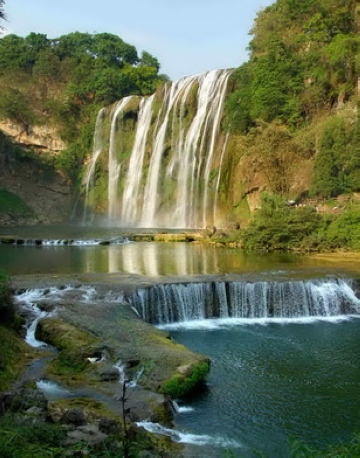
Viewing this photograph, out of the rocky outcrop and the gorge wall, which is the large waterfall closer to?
the gorge wall

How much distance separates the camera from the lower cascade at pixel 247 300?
16.2 m

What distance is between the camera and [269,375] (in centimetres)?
1136

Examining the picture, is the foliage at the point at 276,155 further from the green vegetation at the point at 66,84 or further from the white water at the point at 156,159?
the green vegetation at the point at 66,84

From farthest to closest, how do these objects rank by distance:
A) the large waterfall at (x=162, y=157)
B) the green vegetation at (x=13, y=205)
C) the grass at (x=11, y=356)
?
the green vegetation at (x=13, y=205)
the large waterfall at (x=162, y=157)
the grass at (x=11, y=356)

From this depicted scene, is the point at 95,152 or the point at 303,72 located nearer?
the point at 303,72

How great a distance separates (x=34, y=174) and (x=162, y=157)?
16709 millimetres

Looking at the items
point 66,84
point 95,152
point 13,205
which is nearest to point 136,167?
point 95,152

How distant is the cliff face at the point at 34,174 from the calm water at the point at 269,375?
3301cm

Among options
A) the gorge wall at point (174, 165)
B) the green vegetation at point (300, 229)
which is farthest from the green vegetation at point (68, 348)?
the gorge wall at point (174, 165)

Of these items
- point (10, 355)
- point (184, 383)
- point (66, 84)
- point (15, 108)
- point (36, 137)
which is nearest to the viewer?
point (184, 383)

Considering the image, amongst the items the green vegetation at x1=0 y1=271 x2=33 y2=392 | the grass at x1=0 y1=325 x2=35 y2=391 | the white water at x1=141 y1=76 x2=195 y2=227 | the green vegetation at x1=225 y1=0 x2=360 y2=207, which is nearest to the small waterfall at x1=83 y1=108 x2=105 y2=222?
the white water at x1=141 y1=76 x2=195 y2=227

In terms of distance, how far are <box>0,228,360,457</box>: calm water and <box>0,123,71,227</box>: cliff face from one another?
33.0 metres

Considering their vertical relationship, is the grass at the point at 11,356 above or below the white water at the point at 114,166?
below

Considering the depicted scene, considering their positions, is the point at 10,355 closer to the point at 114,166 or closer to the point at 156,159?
the point at 156,159
